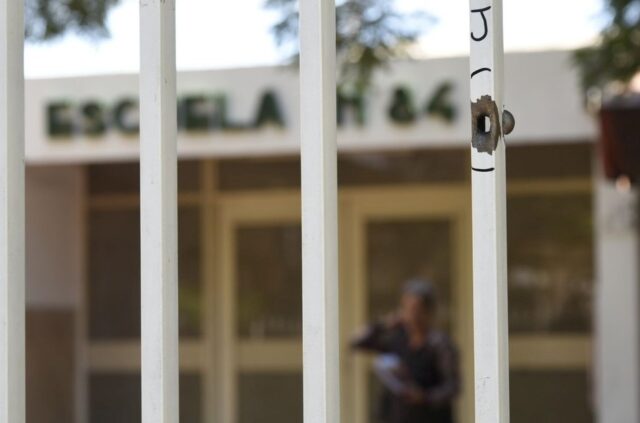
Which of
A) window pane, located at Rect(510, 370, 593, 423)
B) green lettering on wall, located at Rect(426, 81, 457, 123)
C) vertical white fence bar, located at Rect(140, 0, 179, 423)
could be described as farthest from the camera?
window pane, located at Rect(510, 370, 593, 423)

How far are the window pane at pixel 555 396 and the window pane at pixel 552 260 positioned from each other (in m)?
0.41

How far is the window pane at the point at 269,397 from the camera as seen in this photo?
10430mm

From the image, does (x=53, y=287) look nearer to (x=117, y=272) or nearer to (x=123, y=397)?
(x=117, y=272)

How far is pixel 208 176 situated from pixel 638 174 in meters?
6.27

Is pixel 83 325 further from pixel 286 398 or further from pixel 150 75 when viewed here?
pixel 150 75

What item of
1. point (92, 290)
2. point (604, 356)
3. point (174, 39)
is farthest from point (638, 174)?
point (92, 290)

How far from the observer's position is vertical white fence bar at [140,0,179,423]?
2074 millimetres

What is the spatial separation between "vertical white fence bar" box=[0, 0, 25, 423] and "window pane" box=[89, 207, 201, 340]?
8.62 metres

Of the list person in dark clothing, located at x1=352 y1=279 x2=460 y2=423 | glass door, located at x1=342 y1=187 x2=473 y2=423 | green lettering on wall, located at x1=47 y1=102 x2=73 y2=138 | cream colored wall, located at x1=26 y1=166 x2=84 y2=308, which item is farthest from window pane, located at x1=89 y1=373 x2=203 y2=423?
person in dark clothing, located at x1=352 y1=279 x2=460 y2=423

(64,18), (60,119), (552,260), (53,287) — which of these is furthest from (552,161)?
(64,18)

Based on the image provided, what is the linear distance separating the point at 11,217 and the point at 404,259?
8.25 meters

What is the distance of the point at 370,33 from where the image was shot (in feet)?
18.6

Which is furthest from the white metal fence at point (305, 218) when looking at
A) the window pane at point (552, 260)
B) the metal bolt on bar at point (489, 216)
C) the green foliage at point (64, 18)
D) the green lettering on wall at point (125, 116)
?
the window pane at point (552, 260)

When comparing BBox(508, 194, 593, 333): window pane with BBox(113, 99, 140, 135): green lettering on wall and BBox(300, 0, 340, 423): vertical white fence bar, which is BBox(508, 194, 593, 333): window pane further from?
BBox(300, 0, 340, 423): vertical white fence bar
